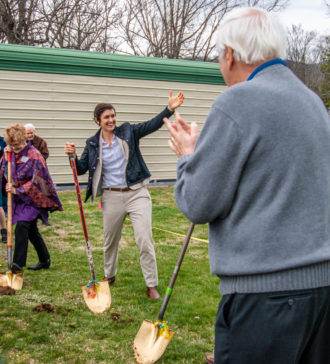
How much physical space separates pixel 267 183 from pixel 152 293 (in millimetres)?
3656

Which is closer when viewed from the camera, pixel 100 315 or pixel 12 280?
pixel 100 315

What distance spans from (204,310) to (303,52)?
4225cm

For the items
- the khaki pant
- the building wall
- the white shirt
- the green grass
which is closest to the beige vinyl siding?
the building wall

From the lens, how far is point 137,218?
4902 millimetres

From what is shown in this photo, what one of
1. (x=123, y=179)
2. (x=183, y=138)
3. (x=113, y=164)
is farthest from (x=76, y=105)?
(x=183, y=138)

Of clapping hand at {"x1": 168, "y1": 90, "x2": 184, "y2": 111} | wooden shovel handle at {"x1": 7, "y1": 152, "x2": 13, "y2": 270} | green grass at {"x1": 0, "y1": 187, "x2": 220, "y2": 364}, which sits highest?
clapping hand at {"x1": 168, "y1": 90, "x2": 184, "y2": 111}

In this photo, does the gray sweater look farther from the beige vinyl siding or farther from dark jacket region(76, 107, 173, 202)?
the beige vinyl siding

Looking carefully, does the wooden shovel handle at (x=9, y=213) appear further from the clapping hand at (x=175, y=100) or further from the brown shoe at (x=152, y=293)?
the clapping hand at (x=175, y=100)

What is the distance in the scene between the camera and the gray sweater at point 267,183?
1.51 m

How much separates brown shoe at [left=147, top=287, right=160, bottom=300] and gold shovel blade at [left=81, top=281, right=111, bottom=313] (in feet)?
1.73

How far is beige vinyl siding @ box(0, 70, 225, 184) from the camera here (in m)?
10.4

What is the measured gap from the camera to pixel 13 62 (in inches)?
401

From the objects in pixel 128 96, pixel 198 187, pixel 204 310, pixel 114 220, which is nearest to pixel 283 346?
pixel 198 187

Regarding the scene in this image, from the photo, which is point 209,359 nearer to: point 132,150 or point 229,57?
point 132,150
